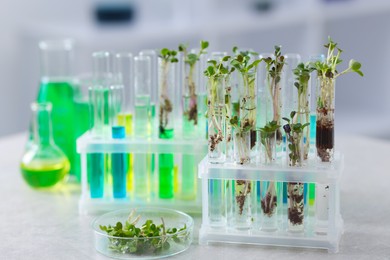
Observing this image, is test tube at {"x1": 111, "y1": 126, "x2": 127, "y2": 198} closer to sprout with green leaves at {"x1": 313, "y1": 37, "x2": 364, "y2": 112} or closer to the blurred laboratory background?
sprout with green leaves at {"x1": 313, "y1": 37, "x2": 364, "y2": 112}

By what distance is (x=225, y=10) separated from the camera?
Answer: 13.3 feet

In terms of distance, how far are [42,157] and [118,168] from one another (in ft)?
0.94

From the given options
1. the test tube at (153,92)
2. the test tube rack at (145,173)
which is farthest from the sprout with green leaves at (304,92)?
the test tube at (153,92)

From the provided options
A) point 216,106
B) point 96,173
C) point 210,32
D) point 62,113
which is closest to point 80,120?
point 62,113

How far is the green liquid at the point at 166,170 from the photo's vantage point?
174 cm

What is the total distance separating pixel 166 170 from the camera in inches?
68.5

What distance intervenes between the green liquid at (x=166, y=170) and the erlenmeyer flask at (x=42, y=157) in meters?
0.33

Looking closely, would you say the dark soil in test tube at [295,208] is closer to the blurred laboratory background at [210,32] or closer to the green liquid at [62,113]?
the green liquid at [62,113]

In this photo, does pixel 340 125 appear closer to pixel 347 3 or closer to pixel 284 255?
pixel 347 3

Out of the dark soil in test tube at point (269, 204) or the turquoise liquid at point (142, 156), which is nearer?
the dark soil in test tube at point (269, 204)

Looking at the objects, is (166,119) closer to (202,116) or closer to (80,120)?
(202,116)

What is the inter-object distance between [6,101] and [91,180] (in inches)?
102

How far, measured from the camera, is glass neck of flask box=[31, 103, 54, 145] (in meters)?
1.92

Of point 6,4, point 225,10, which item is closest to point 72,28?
point 6,4
